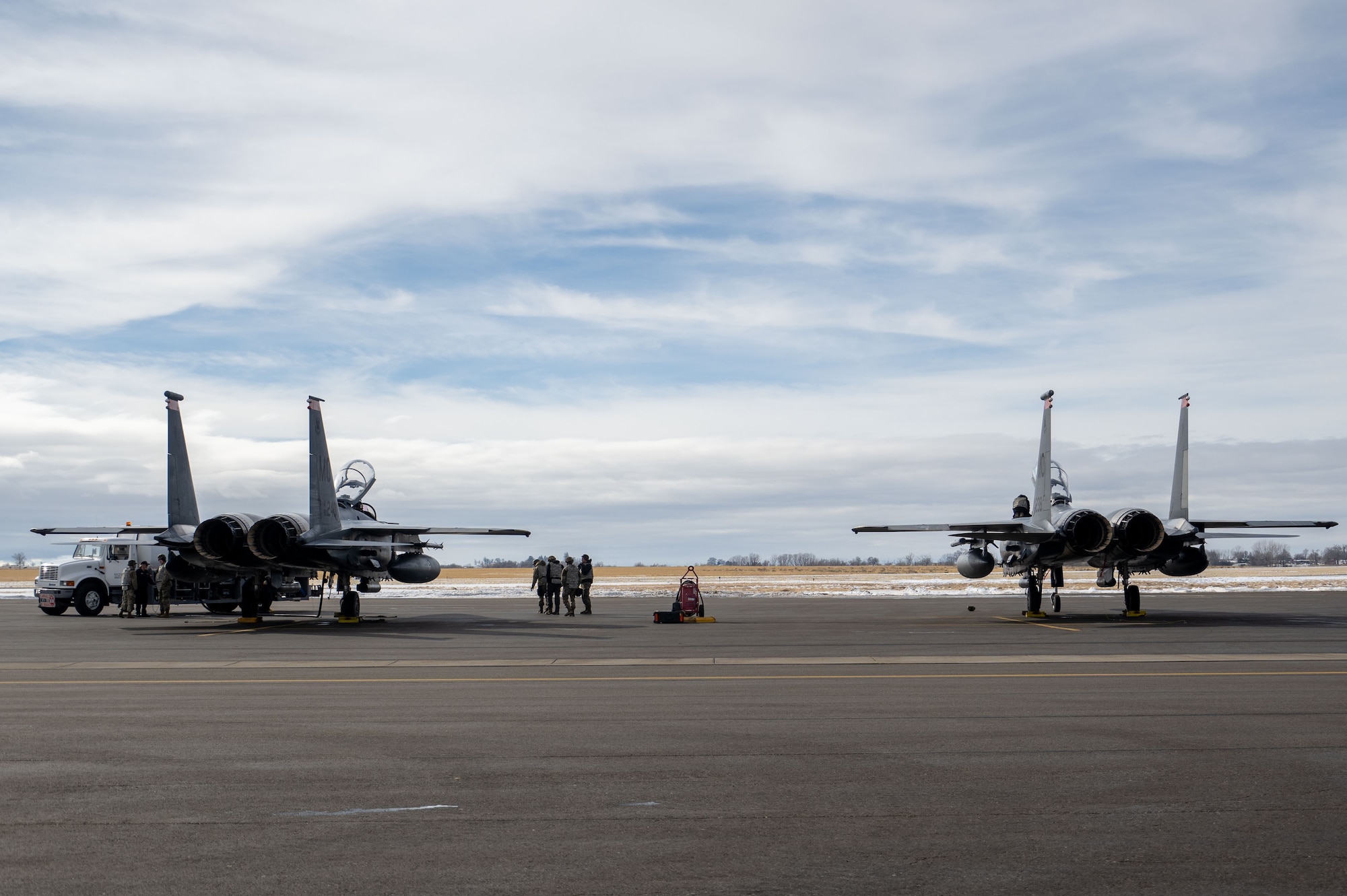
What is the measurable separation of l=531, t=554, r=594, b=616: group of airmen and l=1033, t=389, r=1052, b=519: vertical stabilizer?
13149 mm

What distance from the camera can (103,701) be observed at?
12328 mm

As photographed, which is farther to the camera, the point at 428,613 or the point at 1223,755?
the point at 428,613

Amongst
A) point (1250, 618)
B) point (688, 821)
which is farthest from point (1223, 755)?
point (1250, 618)

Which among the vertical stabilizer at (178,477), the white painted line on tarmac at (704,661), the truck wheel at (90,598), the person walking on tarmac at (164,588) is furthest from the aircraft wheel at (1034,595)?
the truck wheel at (90,598)

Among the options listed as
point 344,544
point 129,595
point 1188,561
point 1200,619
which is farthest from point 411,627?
point 1188,561

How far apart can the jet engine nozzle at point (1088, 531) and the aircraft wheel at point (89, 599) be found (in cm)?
2936

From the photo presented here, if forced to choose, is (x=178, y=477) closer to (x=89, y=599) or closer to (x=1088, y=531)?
(x=89, y=599)

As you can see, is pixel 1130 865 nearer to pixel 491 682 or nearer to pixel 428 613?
pixel 491 682

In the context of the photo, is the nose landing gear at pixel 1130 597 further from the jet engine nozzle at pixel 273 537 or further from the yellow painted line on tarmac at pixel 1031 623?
the jet engine nozzle at pixel 273 537

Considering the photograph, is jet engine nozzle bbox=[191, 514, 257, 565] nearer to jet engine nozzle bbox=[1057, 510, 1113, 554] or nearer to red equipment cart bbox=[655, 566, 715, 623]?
red equipment cart bbox=[655, 566, 715, 623]

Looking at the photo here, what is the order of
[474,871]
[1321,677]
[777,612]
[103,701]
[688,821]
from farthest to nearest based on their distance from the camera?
[777,612], [1321,677], [103,701], [688,821], [474,871]

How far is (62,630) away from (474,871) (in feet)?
81.6

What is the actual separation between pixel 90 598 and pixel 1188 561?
3292cm

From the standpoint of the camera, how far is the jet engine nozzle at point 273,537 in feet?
86.3
